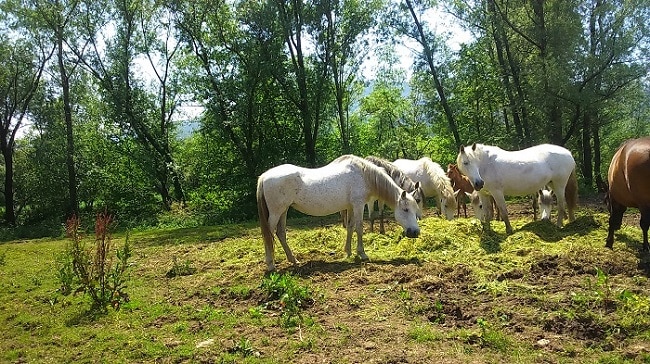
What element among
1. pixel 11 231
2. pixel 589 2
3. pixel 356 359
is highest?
pixel 589 2

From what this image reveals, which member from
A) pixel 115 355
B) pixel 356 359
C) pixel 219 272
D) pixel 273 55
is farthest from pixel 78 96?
pixel 356 359

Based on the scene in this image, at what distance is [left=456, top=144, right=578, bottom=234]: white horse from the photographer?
9.05m

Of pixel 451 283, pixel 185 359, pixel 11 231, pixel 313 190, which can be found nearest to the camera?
pixel 185 359

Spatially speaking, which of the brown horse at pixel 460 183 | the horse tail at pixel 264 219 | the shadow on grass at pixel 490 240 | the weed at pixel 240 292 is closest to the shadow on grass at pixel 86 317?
the weed at pixel 240 292

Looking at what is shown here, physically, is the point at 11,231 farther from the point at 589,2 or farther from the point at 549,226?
the point at 589,2

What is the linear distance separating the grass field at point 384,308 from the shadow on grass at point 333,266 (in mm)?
39

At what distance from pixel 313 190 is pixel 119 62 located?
796 inches

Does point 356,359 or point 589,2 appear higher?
point 589,2

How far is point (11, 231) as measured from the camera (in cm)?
1989

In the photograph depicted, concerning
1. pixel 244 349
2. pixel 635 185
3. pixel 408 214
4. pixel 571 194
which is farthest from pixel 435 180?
pixel 244 349

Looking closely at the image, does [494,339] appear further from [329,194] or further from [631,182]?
[329,194]

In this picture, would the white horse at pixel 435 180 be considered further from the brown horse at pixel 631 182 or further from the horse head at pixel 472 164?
the brown horse at pixel 631 182

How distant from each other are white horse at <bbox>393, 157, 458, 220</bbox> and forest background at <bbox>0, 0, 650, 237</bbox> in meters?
7.21

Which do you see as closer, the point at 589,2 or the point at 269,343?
the point at 269,343
